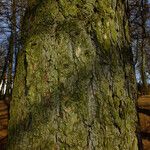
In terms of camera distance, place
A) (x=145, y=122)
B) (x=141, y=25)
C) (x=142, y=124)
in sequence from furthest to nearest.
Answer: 1. (x=141, y=25)
2. (x=145, y=122)
3. (x=142, y=124)

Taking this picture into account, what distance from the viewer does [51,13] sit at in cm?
169

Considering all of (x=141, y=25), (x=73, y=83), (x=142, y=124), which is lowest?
(x=142, y=124)

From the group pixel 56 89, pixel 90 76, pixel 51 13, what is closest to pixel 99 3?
pixel 51 13

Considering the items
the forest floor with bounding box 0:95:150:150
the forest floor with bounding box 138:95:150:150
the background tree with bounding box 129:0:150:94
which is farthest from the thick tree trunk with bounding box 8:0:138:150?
the background tree with bounding box 129:0:150:94

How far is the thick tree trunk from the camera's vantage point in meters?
1.54

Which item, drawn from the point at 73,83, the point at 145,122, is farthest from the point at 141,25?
the point at 73,83

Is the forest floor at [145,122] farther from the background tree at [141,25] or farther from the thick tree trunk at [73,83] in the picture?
the thick tree trunk at [73,83]

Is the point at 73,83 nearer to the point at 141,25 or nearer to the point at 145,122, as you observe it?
the point at 145,122

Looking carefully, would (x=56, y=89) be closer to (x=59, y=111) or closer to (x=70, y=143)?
(x=59, y=111)

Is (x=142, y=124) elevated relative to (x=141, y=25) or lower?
lower

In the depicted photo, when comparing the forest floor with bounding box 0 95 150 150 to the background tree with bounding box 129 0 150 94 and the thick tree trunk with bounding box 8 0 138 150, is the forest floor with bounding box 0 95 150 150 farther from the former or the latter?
the thick tree trunk with bounding box 8 0 138 150

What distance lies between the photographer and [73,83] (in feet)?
5.19

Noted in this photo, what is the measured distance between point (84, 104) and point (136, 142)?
0.37m

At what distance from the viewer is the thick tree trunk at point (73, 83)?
60.4 inches
